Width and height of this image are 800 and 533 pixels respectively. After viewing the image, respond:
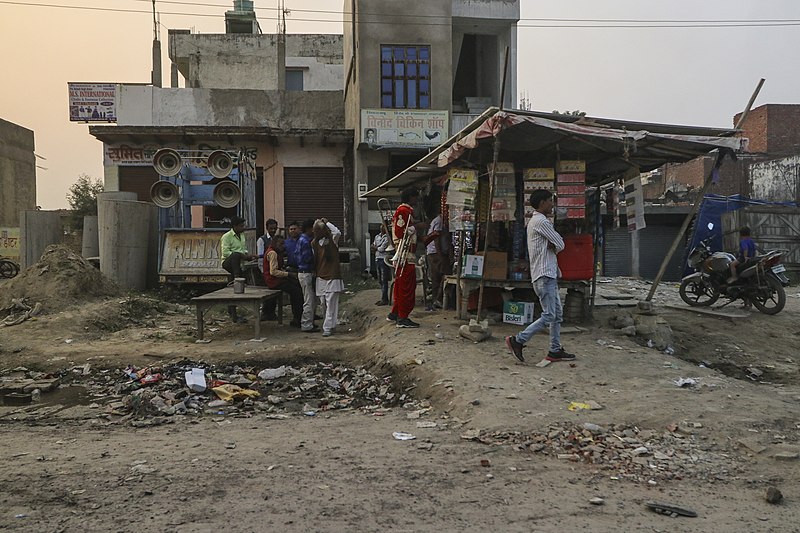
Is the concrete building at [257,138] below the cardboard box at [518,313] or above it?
above

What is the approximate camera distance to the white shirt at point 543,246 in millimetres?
6051

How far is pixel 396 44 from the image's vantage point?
17.4 meters

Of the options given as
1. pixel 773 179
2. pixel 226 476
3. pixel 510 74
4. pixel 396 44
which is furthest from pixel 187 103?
pixel 773 179

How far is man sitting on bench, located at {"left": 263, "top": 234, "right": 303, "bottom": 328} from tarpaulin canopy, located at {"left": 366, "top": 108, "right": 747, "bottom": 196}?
9.52ft

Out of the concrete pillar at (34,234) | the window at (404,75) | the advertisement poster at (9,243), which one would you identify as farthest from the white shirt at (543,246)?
the advertisement poster at (9,243)

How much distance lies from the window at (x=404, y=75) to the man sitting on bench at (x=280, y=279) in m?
9.23

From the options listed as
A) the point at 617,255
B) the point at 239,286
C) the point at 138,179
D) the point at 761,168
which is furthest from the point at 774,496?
the point at 761,168

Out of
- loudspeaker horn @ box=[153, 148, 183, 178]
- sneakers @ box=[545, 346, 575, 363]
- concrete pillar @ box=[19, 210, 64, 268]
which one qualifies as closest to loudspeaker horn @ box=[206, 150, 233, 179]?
loudspeaker horn @ box=[153, 148, 183, 178]

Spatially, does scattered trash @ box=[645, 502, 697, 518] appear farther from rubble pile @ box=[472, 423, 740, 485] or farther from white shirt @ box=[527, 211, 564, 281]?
white shirt @ box=[527, 211, 564, 281]

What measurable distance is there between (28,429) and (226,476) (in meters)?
2.45

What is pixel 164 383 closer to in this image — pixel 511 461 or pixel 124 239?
pixel 511 461

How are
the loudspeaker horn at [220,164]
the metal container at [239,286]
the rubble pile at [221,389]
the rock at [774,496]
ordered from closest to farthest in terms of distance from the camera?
the rock at [774,496] → the rubble pile at [221,389] → the metal container at [239,286] → the loudspeaker horn at [220,164]

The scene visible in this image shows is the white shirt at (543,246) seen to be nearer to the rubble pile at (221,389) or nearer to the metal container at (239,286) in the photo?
the rubble pile at (221,389)

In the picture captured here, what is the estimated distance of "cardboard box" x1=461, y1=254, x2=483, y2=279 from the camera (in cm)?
830
